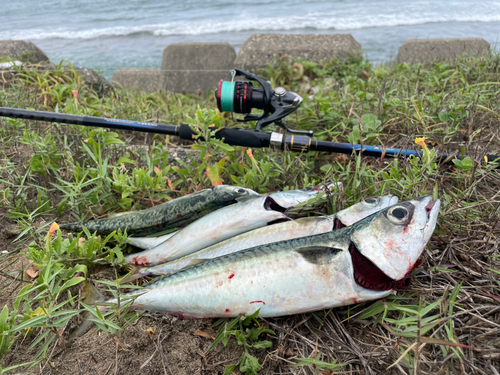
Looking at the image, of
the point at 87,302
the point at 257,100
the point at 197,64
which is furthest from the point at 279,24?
the point at 87,302

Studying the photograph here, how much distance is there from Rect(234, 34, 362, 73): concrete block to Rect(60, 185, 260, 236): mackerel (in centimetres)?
519

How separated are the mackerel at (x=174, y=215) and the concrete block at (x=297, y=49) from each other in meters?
5.19

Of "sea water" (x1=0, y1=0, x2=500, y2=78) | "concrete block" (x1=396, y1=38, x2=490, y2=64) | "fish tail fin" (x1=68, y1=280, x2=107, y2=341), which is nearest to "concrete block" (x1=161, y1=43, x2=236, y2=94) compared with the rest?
"sea water" (x1=0, y1=0, x2=500, y2=78)

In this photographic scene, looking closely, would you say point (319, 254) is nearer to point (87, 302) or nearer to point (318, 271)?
point (318, 271)

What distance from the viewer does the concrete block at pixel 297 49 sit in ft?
22.2

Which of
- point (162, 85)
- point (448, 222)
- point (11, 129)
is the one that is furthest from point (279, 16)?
point (448, 222)

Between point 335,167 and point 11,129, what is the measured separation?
136 inches

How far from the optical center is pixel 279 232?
189cm

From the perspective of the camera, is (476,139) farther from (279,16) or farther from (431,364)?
(279,16)

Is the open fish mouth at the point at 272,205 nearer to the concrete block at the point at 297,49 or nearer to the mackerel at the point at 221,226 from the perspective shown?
the mackerel at the point at 221,226

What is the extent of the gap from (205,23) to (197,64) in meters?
11.5

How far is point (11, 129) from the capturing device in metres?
3.51

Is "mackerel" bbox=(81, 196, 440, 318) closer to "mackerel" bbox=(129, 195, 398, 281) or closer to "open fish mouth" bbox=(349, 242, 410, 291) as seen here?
"open fish mouth" bbox=(349, 242, 410, 291)

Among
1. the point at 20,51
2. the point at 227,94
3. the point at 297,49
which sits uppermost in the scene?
the point at 20,51
